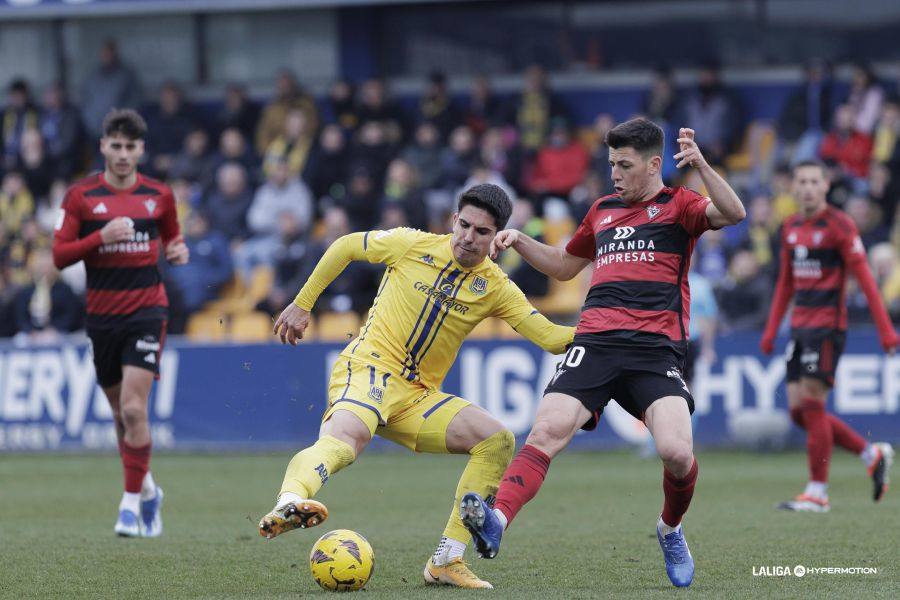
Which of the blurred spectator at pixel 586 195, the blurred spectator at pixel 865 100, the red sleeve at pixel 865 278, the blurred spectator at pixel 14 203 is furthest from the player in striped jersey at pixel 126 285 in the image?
the blurred spectator at pixel 14 203

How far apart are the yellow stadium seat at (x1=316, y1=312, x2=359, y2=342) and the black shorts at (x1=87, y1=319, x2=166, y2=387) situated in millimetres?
7103

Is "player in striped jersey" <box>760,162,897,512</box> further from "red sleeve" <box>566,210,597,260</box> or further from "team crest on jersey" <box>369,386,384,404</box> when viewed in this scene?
"team crest on jersey" <box>369,386,384,404</box>

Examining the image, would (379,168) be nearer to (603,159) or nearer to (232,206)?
(232,206)

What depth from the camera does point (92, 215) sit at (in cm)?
955

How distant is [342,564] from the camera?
6871 millimetres

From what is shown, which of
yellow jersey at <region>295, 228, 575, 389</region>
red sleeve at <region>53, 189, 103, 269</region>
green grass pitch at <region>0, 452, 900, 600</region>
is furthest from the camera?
red sleeve at <region>53, 189, 103, 269</region>

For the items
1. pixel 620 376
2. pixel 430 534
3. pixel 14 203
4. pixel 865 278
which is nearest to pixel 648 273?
pixel 620 376

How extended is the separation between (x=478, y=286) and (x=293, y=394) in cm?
876

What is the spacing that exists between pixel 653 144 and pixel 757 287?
9.80 meters

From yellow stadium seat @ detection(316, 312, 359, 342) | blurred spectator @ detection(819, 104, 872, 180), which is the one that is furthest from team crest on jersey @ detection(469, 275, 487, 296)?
blurred spectator @ detection(819, 104, 872, 180)

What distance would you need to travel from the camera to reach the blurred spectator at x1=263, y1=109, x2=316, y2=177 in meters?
20.0

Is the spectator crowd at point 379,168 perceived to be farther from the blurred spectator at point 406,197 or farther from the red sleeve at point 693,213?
the red sleeve at point 693,213

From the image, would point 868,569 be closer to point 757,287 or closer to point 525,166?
point 757,287

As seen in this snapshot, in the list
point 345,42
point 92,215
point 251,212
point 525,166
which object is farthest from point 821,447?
point 345,42
